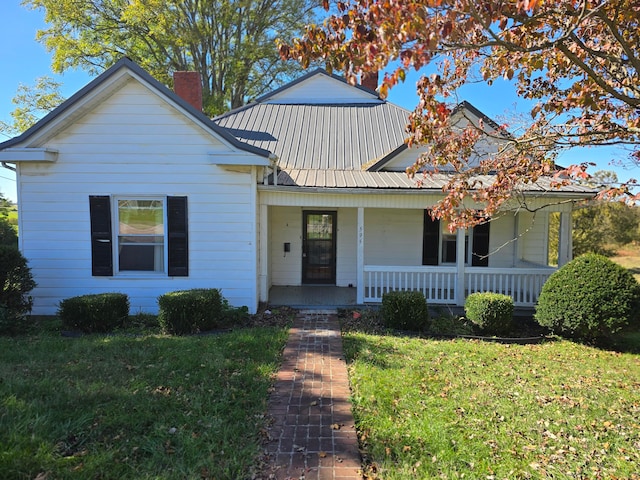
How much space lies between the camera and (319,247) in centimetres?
1151

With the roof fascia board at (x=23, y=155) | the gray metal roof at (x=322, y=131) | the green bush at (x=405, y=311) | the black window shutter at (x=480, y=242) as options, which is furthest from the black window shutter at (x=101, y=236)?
the black window shutter at (x=480, y=242)

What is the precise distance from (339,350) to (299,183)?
4.35 meters

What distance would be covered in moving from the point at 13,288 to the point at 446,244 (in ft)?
32.5

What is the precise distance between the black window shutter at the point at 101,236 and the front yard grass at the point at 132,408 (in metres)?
2.11

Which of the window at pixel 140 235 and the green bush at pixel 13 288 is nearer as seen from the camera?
the green bush at pixel 13 288

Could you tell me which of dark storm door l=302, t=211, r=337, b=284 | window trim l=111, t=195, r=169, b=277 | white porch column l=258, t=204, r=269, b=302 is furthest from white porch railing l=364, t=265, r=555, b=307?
window trim l=111, t=195, r=169, b=277

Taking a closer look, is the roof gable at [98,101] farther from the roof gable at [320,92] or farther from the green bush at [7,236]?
the green bush at [7,236]

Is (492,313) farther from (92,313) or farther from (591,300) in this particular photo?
(92,313)

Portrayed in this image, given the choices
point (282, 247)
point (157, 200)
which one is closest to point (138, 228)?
point (157, 200)

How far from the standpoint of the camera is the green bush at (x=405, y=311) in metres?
7.60

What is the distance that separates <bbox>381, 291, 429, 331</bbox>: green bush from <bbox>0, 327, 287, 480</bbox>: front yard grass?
2639 mm

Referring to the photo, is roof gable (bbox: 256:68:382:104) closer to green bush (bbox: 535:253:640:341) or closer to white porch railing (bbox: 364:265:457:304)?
white porch railing (bbox: 364:265:457:304)

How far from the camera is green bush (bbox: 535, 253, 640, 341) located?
274 inches

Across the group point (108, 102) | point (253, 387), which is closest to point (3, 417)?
point (253, 387)
